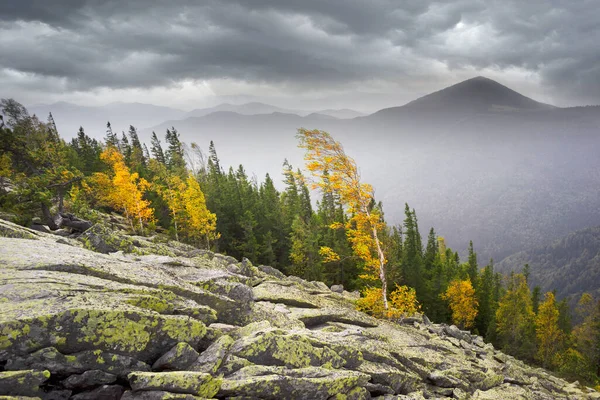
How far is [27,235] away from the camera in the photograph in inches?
564

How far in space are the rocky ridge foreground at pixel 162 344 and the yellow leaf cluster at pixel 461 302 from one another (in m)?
43.0

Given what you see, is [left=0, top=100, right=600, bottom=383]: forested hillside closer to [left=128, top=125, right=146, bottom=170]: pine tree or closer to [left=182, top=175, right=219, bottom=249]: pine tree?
[left=182, top=175, right=219, bottom=249]: pine tree

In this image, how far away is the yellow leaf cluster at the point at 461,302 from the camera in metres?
55.4

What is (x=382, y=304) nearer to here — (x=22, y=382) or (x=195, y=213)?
(x=22, y=382)

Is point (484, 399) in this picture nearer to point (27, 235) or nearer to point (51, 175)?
point (27, 235)

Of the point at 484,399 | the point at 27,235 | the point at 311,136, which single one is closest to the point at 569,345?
the point at 484,399

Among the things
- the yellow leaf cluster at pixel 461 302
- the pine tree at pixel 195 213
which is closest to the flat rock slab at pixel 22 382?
the pine tree at pixel 195 213

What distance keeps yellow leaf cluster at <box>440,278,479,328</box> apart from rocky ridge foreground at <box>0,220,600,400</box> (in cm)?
4304

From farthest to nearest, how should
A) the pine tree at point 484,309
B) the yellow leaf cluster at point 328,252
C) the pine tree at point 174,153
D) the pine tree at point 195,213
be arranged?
the pine tree at point 174,153 < the pine tree at point 484,309 < the pine tree at point 195,213 < the yellow leaf cluster at point 328,252

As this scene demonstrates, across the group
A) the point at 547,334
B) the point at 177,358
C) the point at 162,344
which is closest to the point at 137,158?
the point at 162,344

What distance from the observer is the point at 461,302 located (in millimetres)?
55781

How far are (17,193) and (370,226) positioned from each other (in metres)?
25.2

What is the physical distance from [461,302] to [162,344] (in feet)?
190

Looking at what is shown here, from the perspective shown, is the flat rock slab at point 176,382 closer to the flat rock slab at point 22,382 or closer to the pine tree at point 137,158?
the flat rock slab at point 22,382
